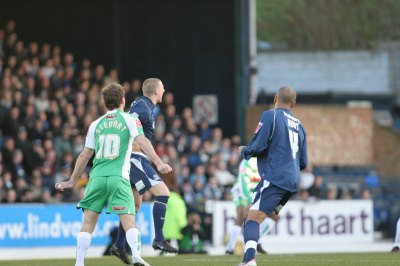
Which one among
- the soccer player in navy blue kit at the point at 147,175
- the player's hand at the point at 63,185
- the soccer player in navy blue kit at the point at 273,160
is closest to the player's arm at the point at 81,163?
the player's hand at the point at 63,185

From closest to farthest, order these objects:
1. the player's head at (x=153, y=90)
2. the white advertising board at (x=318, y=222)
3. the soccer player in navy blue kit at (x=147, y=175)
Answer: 1. the soccer player in navy blue kit at (x=147, y=175)
2. the player's head at (x=153, y=90)
3. the white advertising board at (x=318, y=222)

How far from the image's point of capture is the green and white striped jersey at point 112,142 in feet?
44.9

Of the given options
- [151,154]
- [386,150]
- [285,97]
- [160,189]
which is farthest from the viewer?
[386,150]

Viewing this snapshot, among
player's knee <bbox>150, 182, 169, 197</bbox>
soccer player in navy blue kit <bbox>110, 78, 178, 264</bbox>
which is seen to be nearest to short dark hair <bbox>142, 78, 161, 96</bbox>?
soccer player in navy blue kit <bbox>110, 78, 178, 264</bbox>

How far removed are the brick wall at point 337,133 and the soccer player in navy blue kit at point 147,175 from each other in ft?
63.0

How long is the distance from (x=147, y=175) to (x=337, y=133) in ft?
66.9

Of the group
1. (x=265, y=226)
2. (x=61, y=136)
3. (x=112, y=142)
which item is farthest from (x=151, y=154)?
(x=61, y=136)

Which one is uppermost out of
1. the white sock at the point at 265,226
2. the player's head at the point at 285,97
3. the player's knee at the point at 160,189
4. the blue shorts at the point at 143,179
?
the player's head at the point at 285,97

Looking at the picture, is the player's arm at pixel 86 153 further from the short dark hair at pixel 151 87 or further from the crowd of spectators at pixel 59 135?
the crowd of spectators at pixel 59 135

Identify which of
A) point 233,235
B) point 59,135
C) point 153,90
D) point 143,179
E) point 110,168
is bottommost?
point 233,235

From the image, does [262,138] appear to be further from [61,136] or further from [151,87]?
[61,136]

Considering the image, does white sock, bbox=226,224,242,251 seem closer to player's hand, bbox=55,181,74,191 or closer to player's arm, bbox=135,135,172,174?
player's arm, bbox=135,135,172,174

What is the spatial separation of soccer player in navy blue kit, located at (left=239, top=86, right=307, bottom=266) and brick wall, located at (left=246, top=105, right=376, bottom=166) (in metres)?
21.0

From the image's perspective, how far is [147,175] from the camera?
640 inches
